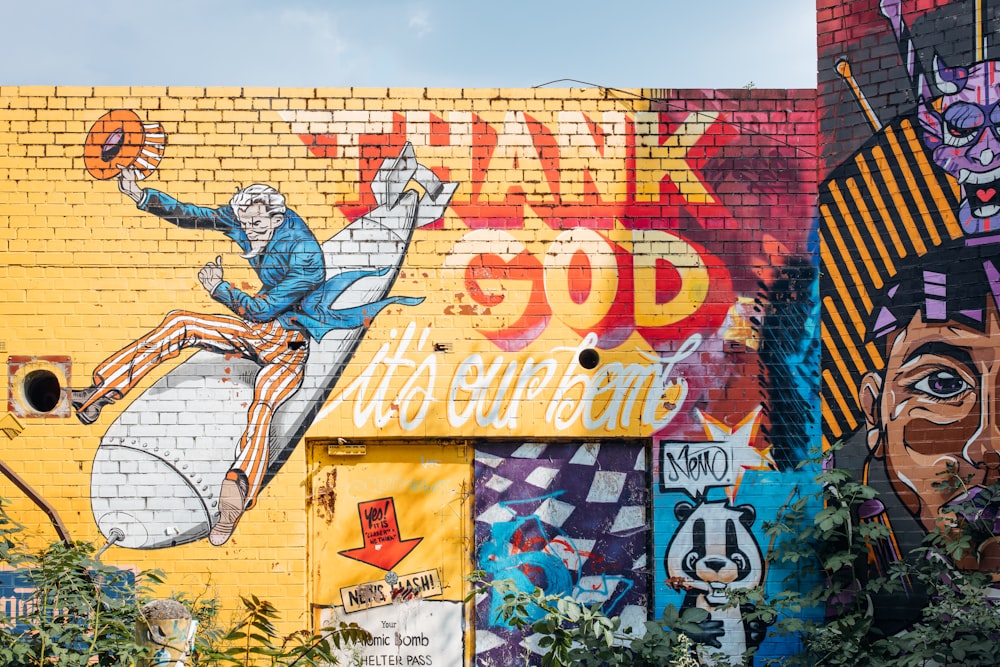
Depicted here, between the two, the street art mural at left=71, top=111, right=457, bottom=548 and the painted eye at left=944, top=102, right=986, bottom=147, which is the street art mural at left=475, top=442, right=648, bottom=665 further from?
the painted eye at left=944, top=102, right=986, bottom=147

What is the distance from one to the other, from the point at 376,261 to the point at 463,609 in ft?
9.33

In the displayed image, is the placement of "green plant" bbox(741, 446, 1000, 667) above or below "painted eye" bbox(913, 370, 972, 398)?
below

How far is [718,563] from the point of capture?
24.7ft

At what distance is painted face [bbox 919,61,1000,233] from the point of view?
7199mm

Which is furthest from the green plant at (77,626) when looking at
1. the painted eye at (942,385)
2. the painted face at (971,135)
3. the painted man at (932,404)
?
the painted face at (971,135)

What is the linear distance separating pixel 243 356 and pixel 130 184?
1672 millimetres

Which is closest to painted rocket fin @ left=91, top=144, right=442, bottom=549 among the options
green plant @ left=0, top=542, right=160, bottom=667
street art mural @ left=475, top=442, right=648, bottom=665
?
green plant @ left=0, top=542, right=160, bottom=667

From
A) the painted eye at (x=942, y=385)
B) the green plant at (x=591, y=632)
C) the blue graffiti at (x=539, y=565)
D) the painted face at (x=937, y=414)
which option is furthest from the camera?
the blue graffiti at (x=539, y=565)

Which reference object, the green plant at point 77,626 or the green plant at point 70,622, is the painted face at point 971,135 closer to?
the green plant at point 77,626

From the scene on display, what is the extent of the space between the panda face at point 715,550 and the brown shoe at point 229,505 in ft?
11.0

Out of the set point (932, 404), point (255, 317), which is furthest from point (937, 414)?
point (255, 317)

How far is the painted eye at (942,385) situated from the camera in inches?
282

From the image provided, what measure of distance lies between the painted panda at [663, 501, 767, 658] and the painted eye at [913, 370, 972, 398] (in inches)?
63.2

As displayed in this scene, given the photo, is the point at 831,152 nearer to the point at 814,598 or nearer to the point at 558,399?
the point at 558,399
